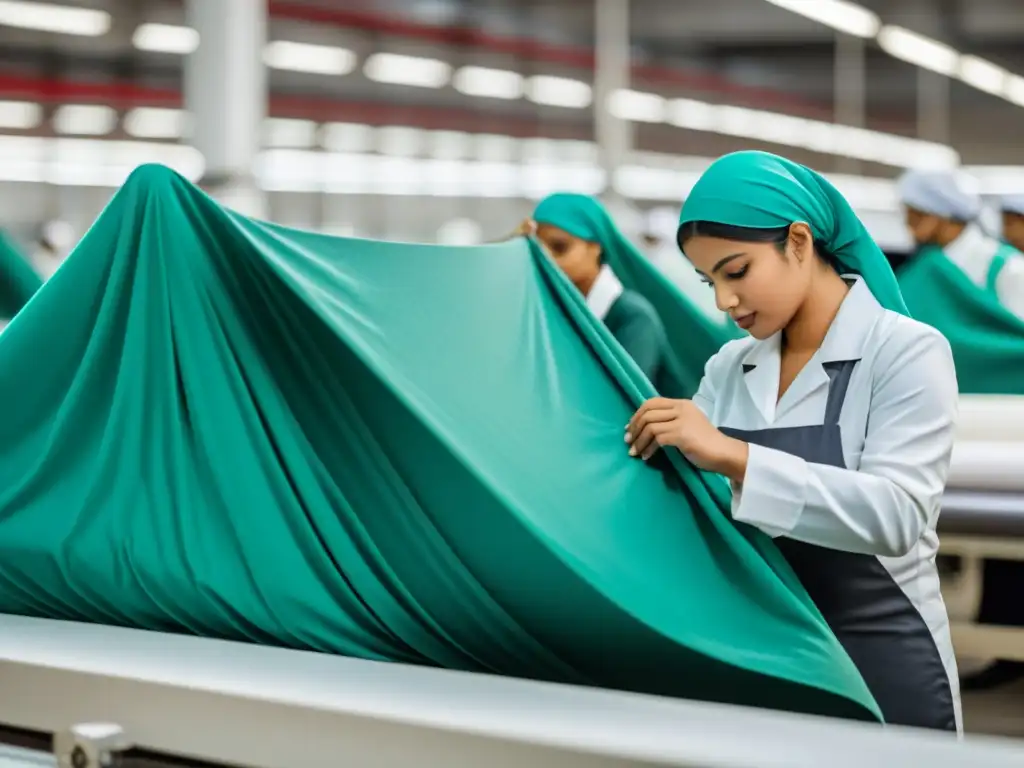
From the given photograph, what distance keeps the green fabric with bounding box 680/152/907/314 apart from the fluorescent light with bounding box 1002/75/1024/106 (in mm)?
14044

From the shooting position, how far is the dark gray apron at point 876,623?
5.52ft

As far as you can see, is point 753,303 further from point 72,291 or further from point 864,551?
point 72,291

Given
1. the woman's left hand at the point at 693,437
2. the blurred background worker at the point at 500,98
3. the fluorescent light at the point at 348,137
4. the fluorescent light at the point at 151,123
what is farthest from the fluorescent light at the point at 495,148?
the woman's left hand at the point at 693,437

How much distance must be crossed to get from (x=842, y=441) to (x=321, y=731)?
747 mm

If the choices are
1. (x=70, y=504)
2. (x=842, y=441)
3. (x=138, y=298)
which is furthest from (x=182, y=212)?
(x=842, y=441)

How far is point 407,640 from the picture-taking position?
1.51m

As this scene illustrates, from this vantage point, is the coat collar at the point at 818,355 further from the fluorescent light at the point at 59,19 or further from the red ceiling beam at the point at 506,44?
the fluorescent light at the point at 59,19

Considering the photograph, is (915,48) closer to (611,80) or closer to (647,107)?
(647,107)

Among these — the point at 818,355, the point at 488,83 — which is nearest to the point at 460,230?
the point at 488,83

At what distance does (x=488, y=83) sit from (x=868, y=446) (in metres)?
13.5

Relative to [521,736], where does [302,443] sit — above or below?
above

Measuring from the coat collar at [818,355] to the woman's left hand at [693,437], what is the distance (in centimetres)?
21

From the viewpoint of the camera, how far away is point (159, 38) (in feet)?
43.4

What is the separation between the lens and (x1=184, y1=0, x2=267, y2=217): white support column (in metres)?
5.60
